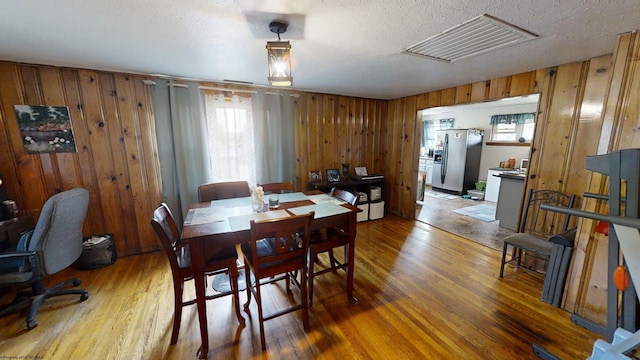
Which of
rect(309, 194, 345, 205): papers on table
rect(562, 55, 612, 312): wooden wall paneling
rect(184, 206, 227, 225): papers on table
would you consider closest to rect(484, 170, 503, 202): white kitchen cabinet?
rect(562, 55, 612, 312): wooden wall paneling

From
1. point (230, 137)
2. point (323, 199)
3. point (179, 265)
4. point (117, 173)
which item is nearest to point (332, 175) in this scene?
point (323, 199)

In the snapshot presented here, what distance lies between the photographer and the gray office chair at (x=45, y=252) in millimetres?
1758

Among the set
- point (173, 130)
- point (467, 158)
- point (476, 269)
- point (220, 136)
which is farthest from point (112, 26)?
point (467, 158)

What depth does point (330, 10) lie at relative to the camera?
139 centimetres

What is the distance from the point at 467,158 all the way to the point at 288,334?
6113 millimetres

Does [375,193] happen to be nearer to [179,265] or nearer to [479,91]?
[479,91]

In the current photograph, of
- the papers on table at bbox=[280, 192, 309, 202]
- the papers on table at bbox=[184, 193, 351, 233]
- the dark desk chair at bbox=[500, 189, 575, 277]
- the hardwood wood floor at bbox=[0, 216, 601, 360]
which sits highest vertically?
the papers on table at bbox=[184, 193, 351, 233]

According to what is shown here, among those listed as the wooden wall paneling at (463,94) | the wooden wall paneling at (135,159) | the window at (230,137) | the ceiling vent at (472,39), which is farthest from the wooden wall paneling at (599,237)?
the wooden wall paneling at (135,159)

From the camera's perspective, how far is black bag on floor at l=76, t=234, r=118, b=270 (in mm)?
2561

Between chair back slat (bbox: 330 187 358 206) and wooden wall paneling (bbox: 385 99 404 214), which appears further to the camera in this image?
wooden wall paneling (bbox: 385 99 404 214)

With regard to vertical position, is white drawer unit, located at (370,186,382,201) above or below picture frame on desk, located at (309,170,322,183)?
below

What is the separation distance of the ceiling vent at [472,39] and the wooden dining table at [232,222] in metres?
1.53

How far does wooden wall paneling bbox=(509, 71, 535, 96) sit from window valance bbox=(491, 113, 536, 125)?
3455 mm

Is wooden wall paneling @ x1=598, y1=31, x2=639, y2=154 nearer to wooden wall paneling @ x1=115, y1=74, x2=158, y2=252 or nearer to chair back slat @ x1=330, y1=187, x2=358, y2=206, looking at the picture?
chair back slat @ x1=330, y1=187, x2=358, y2=206
